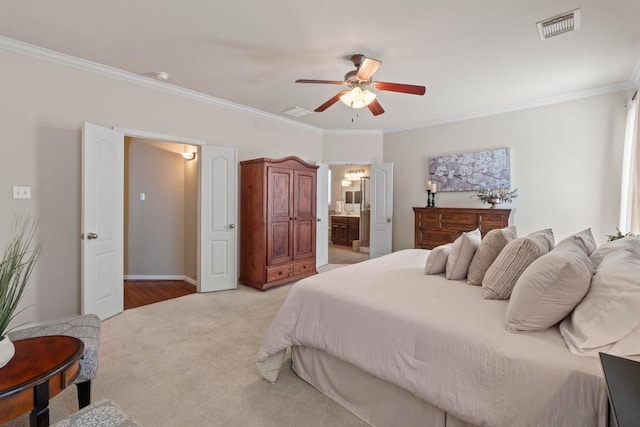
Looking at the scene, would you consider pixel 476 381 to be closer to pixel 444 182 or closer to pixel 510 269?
pixel 510 269

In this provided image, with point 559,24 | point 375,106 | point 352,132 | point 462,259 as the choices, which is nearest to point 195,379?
point 462,259

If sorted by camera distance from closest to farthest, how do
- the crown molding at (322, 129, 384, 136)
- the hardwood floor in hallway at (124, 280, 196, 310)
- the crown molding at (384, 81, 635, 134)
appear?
the crown molding at (384, 81, 635, 134) → the hardwood floor in hallway at (124, 280, 196, 310) → the crown molding at (322, 129, 384, 136)

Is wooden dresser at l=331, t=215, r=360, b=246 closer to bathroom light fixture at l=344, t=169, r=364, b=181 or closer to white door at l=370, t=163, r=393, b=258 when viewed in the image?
bathroom light fixture at l=344, t=169, r=364, b=181

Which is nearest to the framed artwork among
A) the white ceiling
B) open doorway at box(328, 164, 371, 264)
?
the white ceiling

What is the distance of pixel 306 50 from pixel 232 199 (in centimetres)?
231

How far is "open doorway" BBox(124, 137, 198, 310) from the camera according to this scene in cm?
479

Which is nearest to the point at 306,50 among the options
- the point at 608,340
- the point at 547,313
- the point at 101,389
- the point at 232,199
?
the point at 232,199

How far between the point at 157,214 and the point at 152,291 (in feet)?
4.15

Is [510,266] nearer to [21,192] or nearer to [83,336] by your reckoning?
[83,336]

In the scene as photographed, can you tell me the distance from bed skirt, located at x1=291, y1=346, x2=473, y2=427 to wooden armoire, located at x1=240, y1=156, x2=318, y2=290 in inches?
87.4

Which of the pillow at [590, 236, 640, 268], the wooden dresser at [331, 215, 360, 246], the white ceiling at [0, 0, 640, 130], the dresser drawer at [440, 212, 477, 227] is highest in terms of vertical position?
the white ceiling at [0, 0, 640, 130]

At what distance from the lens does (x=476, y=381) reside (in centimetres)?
129

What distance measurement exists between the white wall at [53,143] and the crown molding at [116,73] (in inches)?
2.0

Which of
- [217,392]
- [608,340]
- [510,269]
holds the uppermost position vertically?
[510,269]
